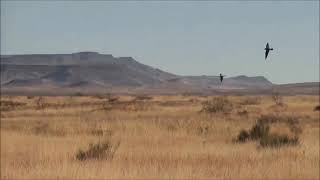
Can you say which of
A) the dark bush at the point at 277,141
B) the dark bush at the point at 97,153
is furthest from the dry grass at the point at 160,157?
the dark bush at the point at 277,141

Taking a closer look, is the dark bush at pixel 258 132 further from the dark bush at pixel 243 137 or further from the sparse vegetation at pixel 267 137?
the dark bush at pixel 243 137

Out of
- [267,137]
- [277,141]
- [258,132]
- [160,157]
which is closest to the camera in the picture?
[160,157]

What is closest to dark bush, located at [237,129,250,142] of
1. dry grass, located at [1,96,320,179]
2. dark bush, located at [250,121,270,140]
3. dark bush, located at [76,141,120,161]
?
dark bush, located at [250,121,270,140]

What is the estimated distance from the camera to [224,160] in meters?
14.5

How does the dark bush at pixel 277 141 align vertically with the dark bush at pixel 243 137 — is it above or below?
above

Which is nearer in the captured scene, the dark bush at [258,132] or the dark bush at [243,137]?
the dark bush at [243,137]

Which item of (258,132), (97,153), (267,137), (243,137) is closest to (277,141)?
(267,137)

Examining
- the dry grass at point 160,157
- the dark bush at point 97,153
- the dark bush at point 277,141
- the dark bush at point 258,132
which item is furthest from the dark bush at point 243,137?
the dark bush at point 97,153

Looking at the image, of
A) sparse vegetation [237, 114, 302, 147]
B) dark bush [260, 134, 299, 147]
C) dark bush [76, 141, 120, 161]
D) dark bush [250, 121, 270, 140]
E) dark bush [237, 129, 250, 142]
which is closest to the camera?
dark bush [76, 141, 120, 161]

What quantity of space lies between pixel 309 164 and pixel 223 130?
384 inches

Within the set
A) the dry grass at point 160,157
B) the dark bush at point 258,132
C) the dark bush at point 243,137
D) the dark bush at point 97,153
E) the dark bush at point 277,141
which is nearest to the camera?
the dry grass at point 160,157

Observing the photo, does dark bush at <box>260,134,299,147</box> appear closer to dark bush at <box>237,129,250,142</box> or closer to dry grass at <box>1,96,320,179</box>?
dry grass at <box>1,96,320,179</box>

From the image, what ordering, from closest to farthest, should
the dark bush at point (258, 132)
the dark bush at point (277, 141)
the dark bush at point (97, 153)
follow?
the dark bush at point (97, 153) < the dark bush at point (277, 141) < the dark bush at point (258, 132)

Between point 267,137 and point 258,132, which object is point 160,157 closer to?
point 267,137
